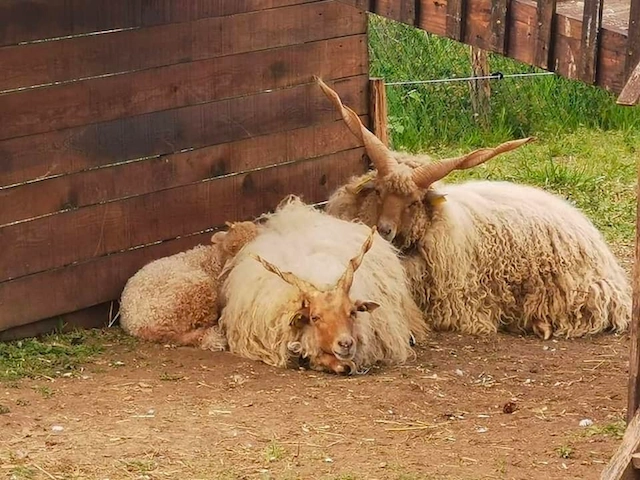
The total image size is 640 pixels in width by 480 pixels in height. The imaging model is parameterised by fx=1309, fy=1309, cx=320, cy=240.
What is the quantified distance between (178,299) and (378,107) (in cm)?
237

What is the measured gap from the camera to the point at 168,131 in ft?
26.3

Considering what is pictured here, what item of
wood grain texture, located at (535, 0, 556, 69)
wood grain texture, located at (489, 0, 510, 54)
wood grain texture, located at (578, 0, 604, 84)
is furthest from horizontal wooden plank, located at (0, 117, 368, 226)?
wood grain texture, located at (578, 0, 604, 84)

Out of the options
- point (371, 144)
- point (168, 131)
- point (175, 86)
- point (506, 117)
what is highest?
point (175, 86)

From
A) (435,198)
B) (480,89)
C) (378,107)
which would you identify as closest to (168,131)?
(435,198)

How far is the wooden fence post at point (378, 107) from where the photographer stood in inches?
361

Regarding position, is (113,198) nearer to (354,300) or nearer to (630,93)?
(354,300)

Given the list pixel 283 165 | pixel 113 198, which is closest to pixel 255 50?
pixel 283 165

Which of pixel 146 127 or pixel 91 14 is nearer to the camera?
pixel 91 14

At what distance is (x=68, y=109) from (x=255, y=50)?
1443 millimetres

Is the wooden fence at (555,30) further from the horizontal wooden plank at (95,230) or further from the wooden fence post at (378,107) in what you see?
the wooden fence post at (378,107)

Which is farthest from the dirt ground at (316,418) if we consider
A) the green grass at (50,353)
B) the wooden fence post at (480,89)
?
the wooden fence post at (480,89)

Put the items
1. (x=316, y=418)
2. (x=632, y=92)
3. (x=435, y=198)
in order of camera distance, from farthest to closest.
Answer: (x=435, y=198)
(x=316, y=418)
(x=632, y=92)

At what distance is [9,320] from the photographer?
7406mm

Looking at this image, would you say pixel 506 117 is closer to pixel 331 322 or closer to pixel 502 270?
pixel 502 270
